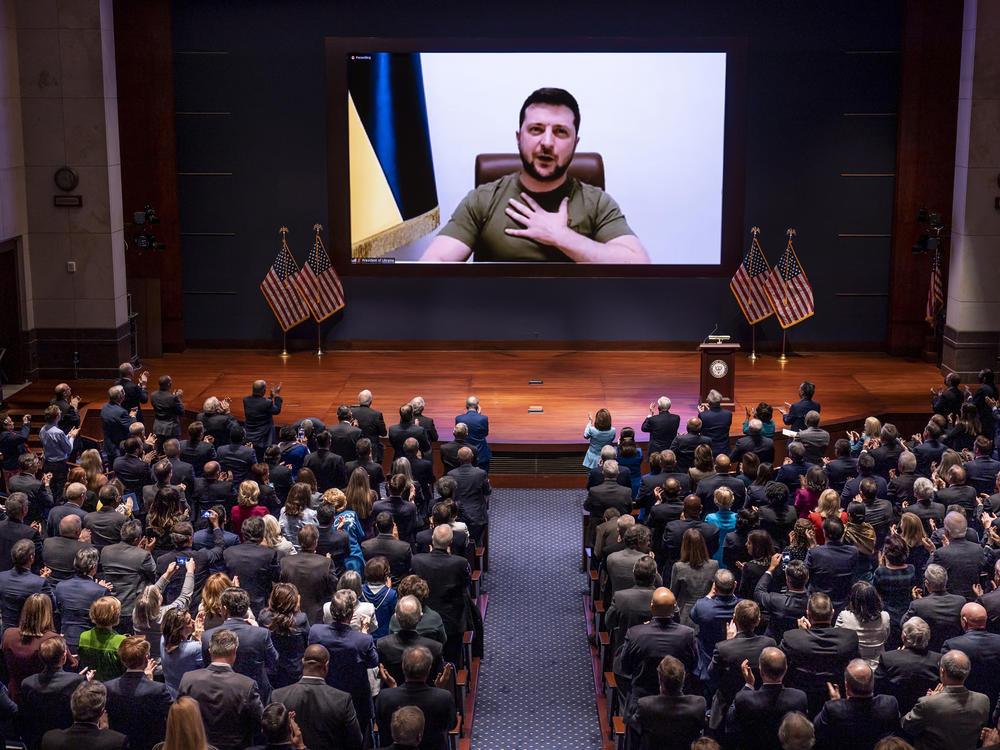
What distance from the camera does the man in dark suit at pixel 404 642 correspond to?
20.5ft

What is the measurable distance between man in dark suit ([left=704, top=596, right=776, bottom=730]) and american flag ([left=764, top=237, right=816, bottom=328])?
32.1 ft

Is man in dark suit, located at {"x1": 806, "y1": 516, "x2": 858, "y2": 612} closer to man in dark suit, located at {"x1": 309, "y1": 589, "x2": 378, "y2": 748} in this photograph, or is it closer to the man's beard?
man in dark suit, located at {"x1": 309, "y1": 589, "x2": 378, "y2": 748}

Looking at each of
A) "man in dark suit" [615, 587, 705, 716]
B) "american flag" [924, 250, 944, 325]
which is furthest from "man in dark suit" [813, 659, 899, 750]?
"american flag" [924, 250, 944, 325]

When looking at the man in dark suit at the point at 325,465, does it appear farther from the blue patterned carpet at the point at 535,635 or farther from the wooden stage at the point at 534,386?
the wooden stage at the point at 534,386

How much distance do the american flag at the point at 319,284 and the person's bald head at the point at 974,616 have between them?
35.5 ft

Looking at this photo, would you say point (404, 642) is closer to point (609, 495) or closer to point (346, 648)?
point (346, 648)

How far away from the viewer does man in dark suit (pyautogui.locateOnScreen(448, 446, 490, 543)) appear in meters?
9.28

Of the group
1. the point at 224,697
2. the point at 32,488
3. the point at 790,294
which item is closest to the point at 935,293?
the point at 790,294

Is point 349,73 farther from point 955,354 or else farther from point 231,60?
point 955,354

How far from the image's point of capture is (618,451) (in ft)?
34.1

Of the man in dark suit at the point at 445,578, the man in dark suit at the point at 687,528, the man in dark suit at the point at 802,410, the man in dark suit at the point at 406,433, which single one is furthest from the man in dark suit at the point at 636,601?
the man in dark suit at the point at 802,410

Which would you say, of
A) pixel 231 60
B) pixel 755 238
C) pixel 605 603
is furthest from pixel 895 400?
pixel 231 60

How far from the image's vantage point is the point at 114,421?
10.7 metres

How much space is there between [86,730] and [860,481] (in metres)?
5.40
